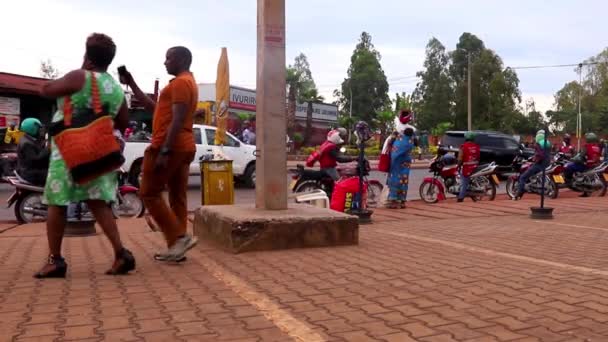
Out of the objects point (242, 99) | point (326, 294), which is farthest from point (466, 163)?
point (242, 99)

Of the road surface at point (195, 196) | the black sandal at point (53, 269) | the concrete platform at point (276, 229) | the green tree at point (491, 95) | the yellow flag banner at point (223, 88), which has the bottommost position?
the road surface at point (195, 196)

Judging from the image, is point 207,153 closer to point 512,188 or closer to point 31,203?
point 31,203

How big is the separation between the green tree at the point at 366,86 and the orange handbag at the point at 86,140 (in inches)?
2674

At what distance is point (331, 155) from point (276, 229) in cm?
541

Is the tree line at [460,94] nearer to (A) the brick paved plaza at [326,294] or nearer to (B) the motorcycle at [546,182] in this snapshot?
(B) the motorcycle at [546,182]

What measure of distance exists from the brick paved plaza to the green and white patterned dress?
1.93 feet

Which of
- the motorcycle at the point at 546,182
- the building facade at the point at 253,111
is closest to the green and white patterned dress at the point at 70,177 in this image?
the motorcycle at the point at 546,182

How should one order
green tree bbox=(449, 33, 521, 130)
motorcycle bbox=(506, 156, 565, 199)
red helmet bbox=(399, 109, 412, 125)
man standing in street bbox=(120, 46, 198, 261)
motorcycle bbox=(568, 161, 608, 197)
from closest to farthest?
man standing in street bbox=(120, 46, 198, 261), red helmet bbox=(399, 109, 412, 125), motorcycle bbox=(506, 156, 565, 199), motorcycle bbox=(568, 161, 608, 197), green tree bbox=(449, 33, 521, 130)

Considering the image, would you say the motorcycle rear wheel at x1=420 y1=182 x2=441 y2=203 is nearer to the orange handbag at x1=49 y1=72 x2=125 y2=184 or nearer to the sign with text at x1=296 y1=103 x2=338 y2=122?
the orange handbag at x1=49 y1=72 x2=125 y2=184

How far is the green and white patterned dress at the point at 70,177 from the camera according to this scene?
4.20 metres

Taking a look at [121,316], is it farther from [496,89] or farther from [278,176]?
[496,89]

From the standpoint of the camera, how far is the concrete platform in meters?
5.29

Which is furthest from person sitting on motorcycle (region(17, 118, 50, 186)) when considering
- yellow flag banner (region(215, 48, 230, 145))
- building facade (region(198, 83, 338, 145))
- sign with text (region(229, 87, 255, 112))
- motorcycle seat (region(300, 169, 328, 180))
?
sign with text (region(229, 87, 255, 112))

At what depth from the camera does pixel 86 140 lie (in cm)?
418
